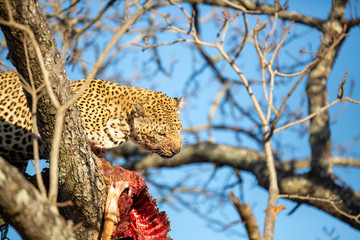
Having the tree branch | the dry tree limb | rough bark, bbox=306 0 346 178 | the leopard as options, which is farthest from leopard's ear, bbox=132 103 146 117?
rough bark, bbox=306 0 346 178

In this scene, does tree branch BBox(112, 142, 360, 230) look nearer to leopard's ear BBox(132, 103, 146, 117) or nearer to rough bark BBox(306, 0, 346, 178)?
rough bark BBox(306, 0, 346, 178)

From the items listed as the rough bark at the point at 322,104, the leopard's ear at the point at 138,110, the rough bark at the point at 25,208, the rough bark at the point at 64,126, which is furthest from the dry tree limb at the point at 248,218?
the rough bark at the point at 322,104

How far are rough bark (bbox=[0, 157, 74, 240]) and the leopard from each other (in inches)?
106

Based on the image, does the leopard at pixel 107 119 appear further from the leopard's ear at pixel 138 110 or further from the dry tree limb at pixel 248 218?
the dry tree limb at pixel 248 218

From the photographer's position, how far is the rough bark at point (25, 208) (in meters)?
2.78

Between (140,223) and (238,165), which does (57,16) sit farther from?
(140,223)

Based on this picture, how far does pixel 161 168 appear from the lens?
11.0m

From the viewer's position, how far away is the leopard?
5715 millimetres

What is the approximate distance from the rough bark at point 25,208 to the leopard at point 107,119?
8.81 ft

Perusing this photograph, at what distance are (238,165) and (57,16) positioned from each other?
15.5ft

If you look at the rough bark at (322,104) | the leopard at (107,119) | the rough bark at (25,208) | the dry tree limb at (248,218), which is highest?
the rough bark at (322,104)

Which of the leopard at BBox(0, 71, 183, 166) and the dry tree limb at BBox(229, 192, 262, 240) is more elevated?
the leopard at BBox(0, 71, 183, 166)

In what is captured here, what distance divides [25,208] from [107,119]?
11.0 feet

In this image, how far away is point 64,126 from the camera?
441cm
